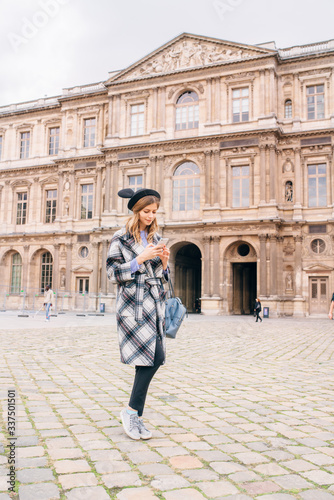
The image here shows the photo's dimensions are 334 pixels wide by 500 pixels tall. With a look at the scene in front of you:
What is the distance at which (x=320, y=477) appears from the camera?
3.08 meters

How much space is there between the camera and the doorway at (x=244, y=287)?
1171 inches

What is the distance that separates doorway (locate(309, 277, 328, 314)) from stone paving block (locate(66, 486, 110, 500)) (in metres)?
25.4

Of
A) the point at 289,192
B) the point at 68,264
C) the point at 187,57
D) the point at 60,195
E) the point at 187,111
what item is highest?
the point at 187,57

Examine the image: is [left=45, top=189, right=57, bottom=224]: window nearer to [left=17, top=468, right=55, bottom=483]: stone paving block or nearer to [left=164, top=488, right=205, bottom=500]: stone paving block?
[left=17, top=468, right=55, bottom=483]: stone paving block

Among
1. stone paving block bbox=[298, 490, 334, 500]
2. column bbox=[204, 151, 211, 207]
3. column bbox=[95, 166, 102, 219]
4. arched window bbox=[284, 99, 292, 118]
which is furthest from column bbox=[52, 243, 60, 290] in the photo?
stone paving block bbox=[298, 490, 334, 500]

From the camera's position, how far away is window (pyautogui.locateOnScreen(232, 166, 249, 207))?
2828 centimetres

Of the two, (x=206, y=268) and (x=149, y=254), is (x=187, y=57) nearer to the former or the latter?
(x=206, y=268)

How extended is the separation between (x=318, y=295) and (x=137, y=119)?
16053 mm

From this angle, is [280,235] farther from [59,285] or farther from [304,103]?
[59,285]

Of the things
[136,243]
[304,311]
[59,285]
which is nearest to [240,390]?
[136,243]

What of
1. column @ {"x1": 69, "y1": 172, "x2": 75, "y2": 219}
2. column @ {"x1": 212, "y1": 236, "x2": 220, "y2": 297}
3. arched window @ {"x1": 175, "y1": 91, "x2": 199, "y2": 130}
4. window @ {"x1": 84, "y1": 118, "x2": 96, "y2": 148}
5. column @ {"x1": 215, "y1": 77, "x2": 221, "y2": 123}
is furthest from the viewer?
window @ {"x1": 84, "y1": 118, "x2": 96, "y2": 148}

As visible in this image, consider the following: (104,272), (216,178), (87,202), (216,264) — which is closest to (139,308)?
(216,264)

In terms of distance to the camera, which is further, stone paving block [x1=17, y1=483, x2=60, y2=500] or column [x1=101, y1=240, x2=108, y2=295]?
column [x1=101, y1=240, x2=108, y2=295]

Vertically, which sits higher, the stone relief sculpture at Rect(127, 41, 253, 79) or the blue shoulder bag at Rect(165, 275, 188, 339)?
the stone relief sculpture at Rect(127, 41, 253, 79)
